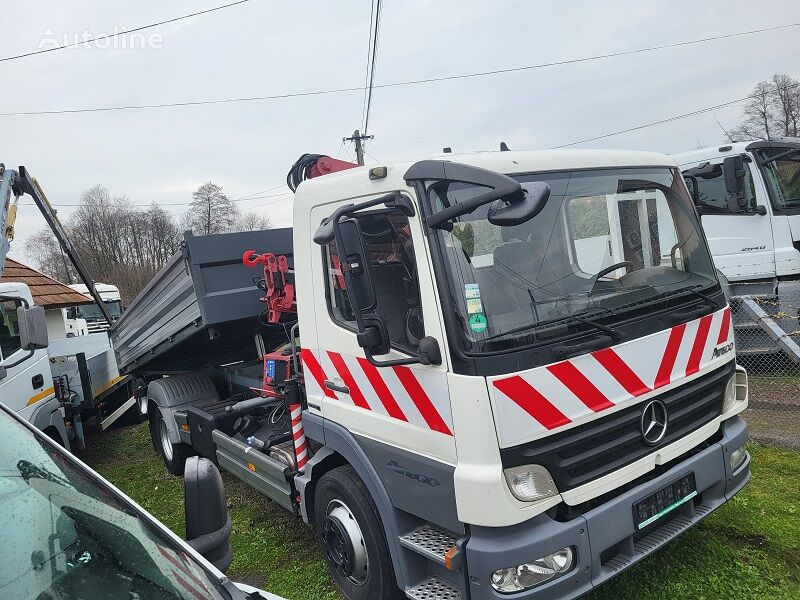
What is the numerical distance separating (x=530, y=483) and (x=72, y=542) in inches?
66.1

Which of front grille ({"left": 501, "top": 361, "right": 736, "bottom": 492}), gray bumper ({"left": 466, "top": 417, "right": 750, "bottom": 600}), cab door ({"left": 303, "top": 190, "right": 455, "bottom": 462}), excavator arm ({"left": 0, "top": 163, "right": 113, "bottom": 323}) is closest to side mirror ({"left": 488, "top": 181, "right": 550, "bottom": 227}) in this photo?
cab door ({"left": 303, "top": 190, "right": 455, "bottom": 462})

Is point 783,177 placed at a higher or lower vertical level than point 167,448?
higher

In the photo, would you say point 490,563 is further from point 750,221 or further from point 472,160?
point 750,221

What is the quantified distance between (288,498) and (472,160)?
2448 mm

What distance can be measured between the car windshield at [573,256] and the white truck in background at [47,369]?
314 centimetres

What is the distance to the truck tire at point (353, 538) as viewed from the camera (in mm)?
2941

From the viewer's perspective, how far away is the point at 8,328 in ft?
18.4

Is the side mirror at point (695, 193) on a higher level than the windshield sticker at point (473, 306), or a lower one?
higher

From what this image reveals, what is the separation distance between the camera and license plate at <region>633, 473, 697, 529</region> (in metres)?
2.62

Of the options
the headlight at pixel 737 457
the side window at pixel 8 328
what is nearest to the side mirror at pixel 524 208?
the headlight at pixel 737 457

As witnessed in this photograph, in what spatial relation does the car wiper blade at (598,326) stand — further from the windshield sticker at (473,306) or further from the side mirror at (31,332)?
the side mirror at (31,332)

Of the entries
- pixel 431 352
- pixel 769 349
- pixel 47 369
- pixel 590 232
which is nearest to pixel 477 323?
pixel 431 352

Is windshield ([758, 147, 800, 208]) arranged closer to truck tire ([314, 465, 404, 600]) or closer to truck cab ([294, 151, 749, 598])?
truck cab ([294, 151, 749, 598])

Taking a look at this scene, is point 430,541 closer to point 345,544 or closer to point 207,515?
point 345,544
